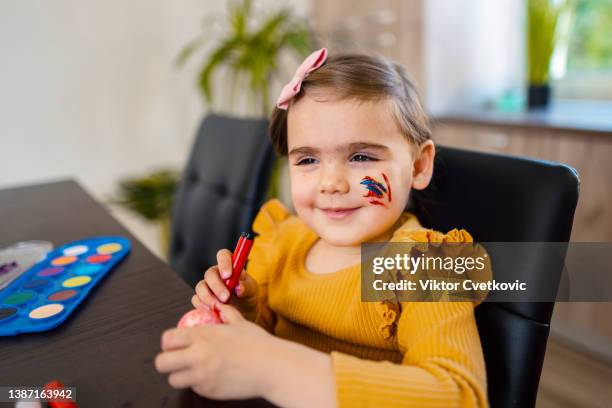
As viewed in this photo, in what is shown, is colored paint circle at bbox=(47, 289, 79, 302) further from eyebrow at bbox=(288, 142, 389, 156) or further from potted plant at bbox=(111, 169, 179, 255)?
potted plant at bbox=(111, 169, 179, 255)

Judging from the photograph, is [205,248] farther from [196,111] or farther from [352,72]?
[196,111]

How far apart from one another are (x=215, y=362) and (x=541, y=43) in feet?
7.04

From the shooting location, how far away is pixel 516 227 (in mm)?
633

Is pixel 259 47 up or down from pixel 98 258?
up

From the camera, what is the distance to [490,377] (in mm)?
635

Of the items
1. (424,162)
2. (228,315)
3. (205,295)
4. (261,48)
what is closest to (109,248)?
(205,295)

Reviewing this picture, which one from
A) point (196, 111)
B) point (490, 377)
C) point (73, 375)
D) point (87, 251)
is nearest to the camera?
point (73, 375)

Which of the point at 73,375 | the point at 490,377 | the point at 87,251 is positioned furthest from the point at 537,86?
the point at 73,375

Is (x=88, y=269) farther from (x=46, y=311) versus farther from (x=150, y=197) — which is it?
(x=150, y=197)

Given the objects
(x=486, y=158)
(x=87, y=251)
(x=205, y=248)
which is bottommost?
(x=205, y=248)

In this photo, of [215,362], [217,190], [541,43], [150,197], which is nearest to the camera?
[215,362]

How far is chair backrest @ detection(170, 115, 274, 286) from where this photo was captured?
1.13 metres

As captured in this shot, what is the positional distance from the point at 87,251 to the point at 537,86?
2.04m

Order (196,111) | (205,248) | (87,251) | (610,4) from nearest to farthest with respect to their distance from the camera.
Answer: (87,251), (205,248), (610,4), (196,111)
